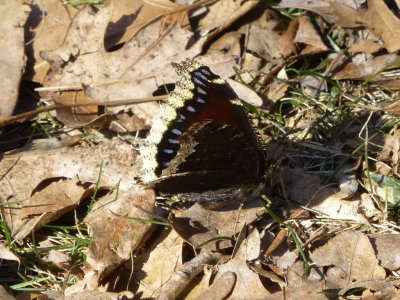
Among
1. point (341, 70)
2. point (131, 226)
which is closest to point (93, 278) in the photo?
point (131, 226)

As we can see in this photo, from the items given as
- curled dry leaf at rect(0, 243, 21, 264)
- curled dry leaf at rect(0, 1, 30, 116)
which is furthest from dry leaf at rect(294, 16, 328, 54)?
curled dry leaf at rect(0, 243, 21, 264)

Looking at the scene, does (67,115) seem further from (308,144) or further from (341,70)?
(341,70)

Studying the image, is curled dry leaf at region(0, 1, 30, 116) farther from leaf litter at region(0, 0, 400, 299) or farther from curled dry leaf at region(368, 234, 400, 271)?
curled dry leaf at region(368, 234, 400, 271)

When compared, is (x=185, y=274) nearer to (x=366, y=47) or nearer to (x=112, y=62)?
(x=112, y=62)

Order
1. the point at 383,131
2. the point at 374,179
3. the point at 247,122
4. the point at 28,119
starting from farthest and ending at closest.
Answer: the point at 28,119 → the point at 383,131 → the point at 374,179 → the point at 247,122

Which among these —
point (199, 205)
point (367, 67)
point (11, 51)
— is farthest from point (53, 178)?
point (367, 67)

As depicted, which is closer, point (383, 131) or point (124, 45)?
point (383, 131)
